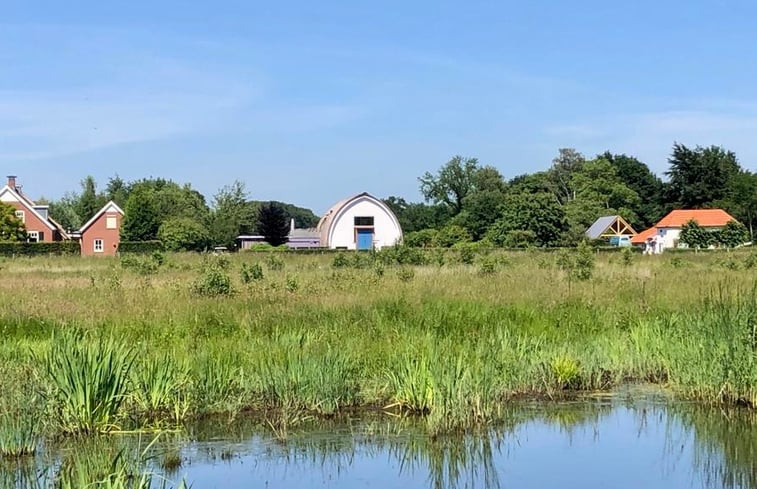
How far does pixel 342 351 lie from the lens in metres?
10.2

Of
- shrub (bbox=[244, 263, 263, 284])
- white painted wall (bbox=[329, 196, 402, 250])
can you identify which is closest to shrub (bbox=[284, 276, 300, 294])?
shrub (bbox=[244, 263, 263, 284])

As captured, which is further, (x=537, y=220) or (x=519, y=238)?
(x=537, y=220)

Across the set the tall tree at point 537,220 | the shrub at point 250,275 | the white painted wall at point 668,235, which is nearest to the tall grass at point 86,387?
the shrub at point 250,275

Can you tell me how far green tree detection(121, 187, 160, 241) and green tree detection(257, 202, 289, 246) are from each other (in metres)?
10.2

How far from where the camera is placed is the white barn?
260ft

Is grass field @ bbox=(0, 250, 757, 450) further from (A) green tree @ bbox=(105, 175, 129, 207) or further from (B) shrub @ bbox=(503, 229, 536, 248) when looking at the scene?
(A) green tree @ bbox=(105, 175, 129, 207)

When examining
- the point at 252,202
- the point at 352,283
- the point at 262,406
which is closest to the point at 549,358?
the point at 262,406

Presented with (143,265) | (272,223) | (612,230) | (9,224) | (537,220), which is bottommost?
(143,265)

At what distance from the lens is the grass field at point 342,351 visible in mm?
8195

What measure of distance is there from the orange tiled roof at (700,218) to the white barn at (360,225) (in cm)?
2442

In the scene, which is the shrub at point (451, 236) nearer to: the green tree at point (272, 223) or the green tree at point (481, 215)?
the green tree at point (481, 215)

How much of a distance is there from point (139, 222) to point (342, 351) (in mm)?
61143

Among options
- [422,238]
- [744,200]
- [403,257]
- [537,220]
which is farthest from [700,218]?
[403,257]

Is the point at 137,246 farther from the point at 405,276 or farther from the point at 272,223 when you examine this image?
the point at 405,276
